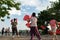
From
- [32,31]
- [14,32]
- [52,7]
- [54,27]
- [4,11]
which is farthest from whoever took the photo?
[52,7]

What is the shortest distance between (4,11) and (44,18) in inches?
1188

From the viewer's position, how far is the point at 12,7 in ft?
204

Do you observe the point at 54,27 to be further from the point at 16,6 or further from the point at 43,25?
the point at 43,25

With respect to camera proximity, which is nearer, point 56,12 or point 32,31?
point 32,31

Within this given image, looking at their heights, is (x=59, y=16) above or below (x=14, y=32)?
above

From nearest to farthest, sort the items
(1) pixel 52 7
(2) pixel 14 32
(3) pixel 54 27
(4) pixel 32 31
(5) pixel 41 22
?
(4) pixel 32 31 < (3) pixel 54 27 < (2) pixel 14 32 < (5) pixel 41 22 < (1) pixel 52 7

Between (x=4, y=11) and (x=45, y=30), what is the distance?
78.8 feet

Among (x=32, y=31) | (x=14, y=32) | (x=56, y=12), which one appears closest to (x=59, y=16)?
(x=56, y=12)

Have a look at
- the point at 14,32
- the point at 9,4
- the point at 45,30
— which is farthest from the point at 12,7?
the point at 14,32

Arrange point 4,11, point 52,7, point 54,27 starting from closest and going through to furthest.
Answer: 1. point 54,27
2. point 4,11
3. point 52,7

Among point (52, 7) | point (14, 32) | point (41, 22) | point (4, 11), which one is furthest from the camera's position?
point (52, 7)

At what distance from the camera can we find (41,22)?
3501 inches

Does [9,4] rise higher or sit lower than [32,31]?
higher

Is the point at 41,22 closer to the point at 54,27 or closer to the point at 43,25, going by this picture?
the point at 43,25
